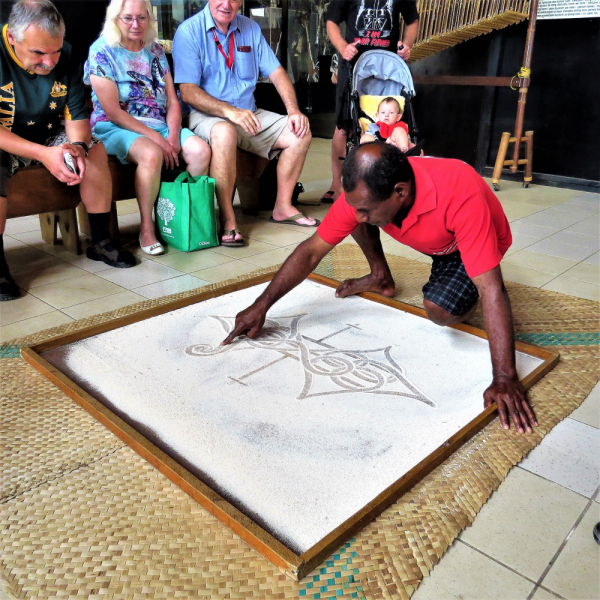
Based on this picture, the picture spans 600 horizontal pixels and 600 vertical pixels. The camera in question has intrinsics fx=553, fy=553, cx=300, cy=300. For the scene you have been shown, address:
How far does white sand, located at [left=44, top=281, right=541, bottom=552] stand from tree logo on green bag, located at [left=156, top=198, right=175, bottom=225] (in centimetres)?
89

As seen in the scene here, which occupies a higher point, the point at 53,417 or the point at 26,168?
the point at 26,168

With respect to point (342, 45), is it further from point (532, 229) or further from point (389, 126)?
point (532, 229)

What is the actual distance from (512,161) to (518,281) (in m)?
2.46

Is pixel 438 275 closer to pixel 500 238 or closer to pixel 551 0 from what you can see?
pixel 500 238

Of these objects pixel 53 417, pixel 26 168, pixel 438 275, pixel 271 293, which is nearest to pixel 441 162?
pixel 438 275

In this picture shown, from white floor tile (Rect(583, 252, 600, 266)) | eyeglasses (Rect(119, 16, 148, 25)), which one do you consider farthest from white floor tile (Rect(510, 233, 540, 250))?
eyeglasses (Rect(119, 16, 148, 25))

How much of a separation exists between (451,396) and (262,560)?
2.61 ft

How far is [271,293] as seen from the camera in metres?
1.88

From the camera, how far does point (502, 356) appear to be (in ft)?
5.12

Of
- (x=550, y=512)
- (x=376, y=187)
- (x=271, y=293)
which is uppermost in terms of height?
(x=376, y=187)

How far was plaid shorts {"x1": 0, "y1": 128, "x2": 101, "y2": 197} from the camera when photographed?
2384 millimetres

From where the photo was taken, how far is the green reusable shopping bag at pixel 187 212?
288 centimetres

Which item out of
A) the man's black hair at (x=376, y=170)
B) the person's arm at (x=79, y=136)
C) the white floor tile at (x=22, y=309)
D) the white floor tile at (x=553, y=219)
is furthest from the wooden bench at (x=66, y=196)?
the white floor tile at (x=553, y=219)

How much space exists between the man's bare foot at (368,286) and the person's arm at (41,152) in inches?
51.3
